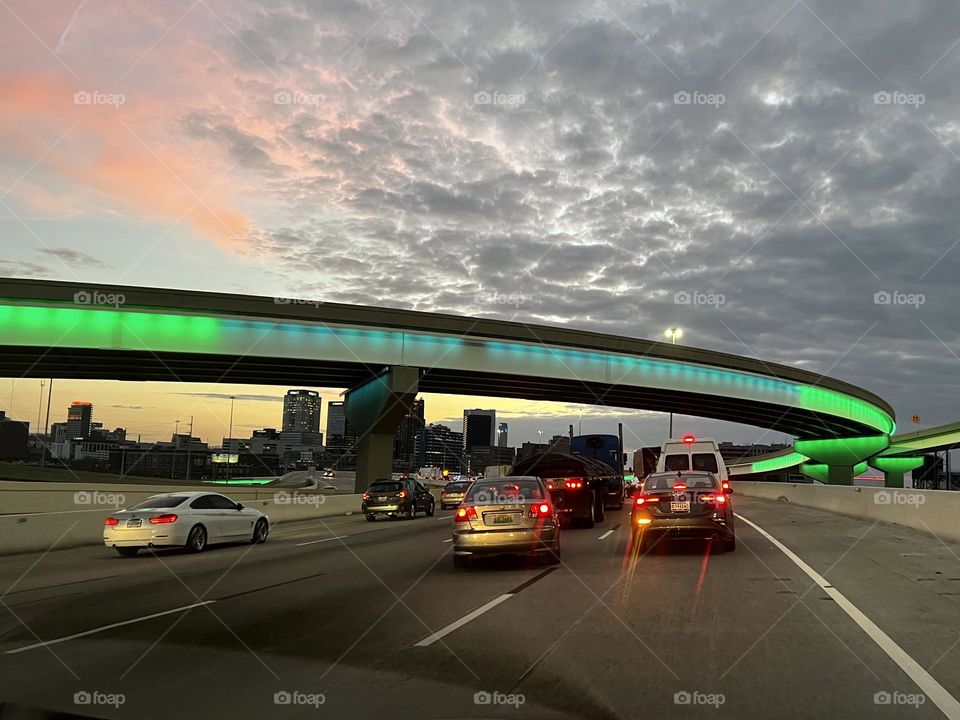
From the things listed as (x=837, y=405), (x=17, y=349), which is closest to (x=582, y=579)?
(x=17, y=349)

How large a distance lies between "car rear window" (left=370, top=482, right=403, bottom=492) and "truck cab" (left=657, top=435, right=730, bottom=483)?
37.2 feet

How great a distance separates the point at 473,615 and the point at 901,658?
445 centimetres

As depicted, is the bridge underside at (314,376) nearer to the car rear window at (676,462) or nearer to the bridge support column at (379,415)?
the bridge support column at (379,415)

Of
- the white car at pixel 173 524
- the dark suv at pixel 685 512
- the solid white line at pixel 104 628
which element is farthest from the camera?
the white car at pixel 173 524

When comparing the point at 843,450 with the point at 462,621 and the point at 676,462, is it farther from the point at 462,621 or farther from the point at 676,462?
the point at 462,621

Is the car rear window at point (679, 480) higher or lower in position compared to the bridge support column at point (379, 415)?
lower

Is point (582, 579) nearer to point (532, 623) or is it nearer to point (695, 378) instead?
point (532, 623)

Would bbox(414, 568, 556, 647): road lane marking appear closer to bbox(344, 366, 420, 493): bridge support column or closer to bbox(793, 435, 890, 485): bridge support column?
bbox(344, 366, 420, 493): bridge support column

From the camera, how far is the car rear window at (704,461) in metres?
23.6

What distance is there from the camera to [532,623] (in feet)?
27.9

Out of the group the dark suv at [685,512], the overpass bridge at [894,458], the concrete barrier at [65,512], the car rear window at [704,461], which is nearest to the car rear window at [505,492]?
the dark suv at [685,512]

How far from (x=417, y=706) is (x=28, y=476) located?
5380 centimetres

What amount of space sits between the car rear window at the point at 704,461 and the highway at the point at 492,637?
28.5 feet

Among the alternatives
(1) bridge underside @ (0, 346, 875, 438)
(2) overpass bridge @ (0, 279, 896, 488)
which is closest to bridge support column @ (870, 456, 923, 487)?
(1) bridge underside @ (0, 346, 875, 438)
